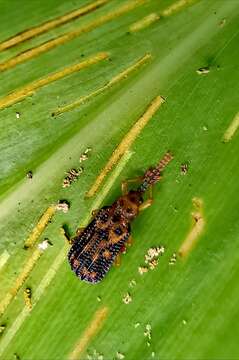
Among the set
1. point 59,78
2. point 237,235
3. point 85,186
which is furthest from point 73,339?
point 59,78

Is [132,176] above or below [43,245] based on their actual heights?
above

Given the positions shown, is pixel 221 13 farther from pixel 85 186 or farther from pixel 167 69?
pixel 85 186

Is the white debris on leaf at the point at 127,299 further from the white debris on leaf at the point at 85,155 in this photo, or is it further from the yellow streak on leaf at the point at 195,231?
the white debris on leaf at the point at 85,155

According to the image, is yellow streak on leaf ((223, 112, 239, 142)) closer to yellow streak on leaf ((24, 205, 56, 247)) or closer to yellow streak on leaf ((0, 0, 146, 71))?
yellow streak on leaf ((0, 0, 146, 71))

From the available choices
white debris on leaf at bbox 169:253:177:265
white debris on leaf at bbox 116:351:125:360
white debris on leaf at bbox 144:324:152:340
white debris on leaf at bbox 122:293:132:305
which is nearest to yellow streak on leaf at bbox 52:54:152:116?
white debris on leaf at bbox 169:253:177:265

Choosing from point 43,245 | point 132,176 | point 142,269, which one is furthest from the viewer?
point 132,176

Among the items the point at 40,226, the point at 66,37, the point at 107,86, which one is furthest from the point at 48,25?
the point at 40,226

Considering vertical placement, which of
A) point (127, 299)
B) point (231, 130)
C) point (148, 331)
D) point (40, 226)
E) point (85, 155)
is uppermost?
point (85, 155)

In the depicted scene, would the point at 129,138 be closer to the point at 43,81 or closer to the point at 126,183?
the point at 126,183
